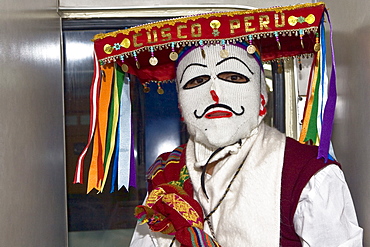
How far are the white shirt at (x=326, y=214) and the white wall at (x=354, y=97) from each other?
0.12m

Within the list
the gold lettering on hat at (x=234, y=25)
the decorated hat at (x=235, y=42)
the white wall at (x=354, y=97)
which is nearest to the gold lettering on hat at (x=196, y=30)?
the decorated hat at (x=235, y=42)

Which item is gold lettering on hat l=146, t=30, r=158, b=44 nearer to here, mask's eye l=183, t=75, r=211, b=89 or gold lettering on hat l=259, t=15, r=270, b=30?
mask's eye l=183, t=75, r=211, b=89

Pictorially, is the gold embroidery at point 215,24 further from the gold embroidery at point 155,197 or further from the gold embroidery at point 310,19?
the gold embroidery at point 155,197

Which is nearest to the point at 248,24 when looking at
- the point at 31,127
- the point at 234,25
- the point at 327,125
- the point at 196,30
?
the point at 234,25

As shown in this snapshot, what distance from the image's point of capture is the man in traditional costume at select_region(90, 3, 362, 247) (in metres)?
1.85

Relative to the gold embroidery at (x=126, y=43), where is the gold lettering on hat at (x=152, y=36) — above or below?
above

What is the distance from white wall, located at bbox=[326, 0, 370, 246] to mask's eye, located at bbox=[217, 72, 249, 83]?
418 millimetres

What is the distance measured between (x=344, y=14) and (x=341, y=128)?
47 centimetres

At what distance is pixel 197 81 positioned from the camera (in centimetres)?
202

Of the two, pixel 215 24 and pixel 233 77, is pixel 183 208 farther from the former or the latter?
pixel 215 24

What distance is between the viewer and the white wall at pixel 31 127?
1833 millimetres

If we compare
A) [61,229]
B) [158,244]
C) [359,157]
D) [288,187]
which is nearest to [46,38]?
[61,229]

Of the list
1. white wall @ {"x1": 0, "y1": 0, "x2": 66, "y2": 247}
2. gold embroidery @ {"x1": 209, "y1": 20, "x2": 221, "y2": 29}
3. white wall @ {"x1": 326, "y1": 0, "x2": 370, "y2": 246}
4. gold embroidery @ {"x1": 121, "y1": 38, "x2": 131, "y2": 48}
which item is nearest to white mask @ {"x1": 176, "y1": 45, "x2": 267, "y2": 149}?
gold embroidery @ {"x1": 209, "y1": 20, "x2": 221, "y2": 29}

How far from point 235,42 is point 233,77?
13 cm
